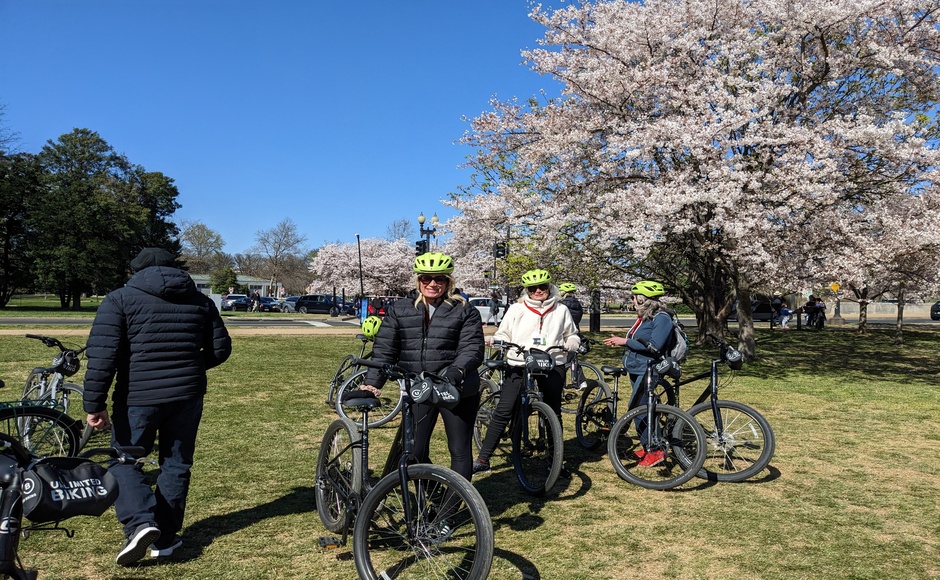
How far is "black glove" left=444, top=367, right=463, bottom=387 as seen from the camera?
3.89 metres

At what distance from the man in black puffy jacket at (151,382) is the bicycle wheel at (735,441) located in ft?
13.7

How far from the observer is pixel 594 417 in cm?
726

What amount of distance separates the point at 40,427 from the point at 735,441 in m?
5.67

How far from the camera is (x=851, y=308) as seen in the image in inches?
2247

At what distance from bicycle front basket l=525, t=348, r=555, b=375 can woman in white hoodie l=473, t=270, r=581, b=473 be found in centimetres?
7

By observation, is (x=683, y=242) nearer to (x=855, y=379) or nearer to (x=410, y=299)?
(x=855, y=379)

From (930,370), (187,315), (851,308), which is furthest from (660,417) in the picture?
(851,308)

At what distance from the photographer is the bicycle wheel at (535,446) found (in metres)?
5.43

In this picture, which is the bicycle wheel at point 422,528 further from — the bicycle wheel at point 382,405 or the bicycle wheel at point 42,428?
the bicycle wheel at point 382,405

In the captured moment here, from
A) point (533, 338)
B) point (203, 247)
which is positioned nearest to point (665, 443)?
point (533, 338)

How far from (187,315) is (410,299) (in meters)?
1.38

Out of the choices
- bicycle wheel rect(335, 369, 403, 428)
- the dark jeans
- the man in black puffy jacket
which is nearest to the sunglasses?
the man in black puffy jacket

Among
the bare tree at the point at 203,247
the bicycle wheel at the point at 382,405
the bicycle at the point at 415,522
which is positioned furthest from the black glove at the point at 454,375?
the bare tree at the point at 203,247

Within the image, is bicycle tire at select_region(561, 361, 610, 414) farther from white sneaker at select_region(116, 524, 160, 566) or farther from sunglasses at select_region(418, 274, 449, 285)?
white sneaker at select_region(116, 524, 160, 566)
